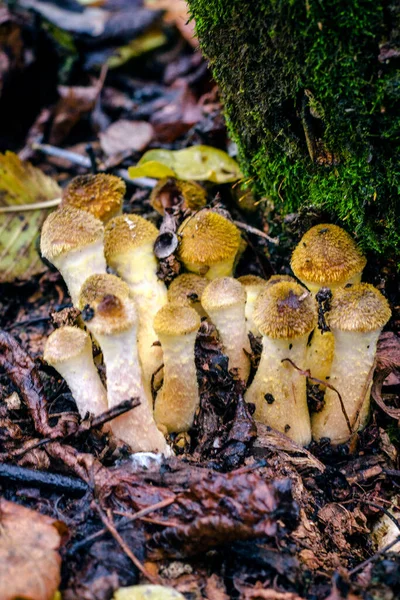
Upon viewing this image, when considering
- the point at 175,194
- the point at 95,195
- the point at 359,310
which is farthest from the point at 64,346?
the point at 175,194

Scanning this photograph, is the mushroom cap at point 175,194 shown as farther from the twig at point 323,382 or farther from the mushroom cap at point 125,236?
the twig at point 323,382

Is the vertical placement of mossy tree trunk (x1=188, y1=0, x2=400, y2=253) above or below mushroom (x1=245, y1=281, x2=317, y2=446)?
above

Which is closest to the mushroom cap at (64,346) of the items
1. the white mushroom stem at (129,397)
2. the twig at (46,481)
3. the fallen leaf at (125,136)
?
the white mushroom stem at (129,397)

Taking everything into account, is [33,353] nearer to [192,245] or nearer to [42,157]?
[192,245]

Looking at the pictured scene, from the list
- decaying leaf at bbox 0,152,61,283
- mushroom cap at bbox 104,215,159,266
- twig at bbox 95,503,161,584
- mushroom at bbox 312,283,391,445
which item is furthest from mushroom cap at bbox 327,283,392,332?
decaying leaf at bbox 0,152,61,283

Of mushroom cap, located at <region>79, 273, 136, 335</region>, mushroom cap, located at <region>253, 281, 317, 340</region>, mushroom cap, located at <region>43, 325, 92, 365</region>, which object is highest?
mushroom cap, located at <region>79, 273, 136, 335</region>

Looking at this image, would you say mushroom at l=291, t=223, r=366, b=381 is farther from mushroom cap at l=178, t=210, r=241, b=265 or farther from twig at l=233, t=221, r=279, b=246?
twig at l=233, t=221, r=279, b=246
